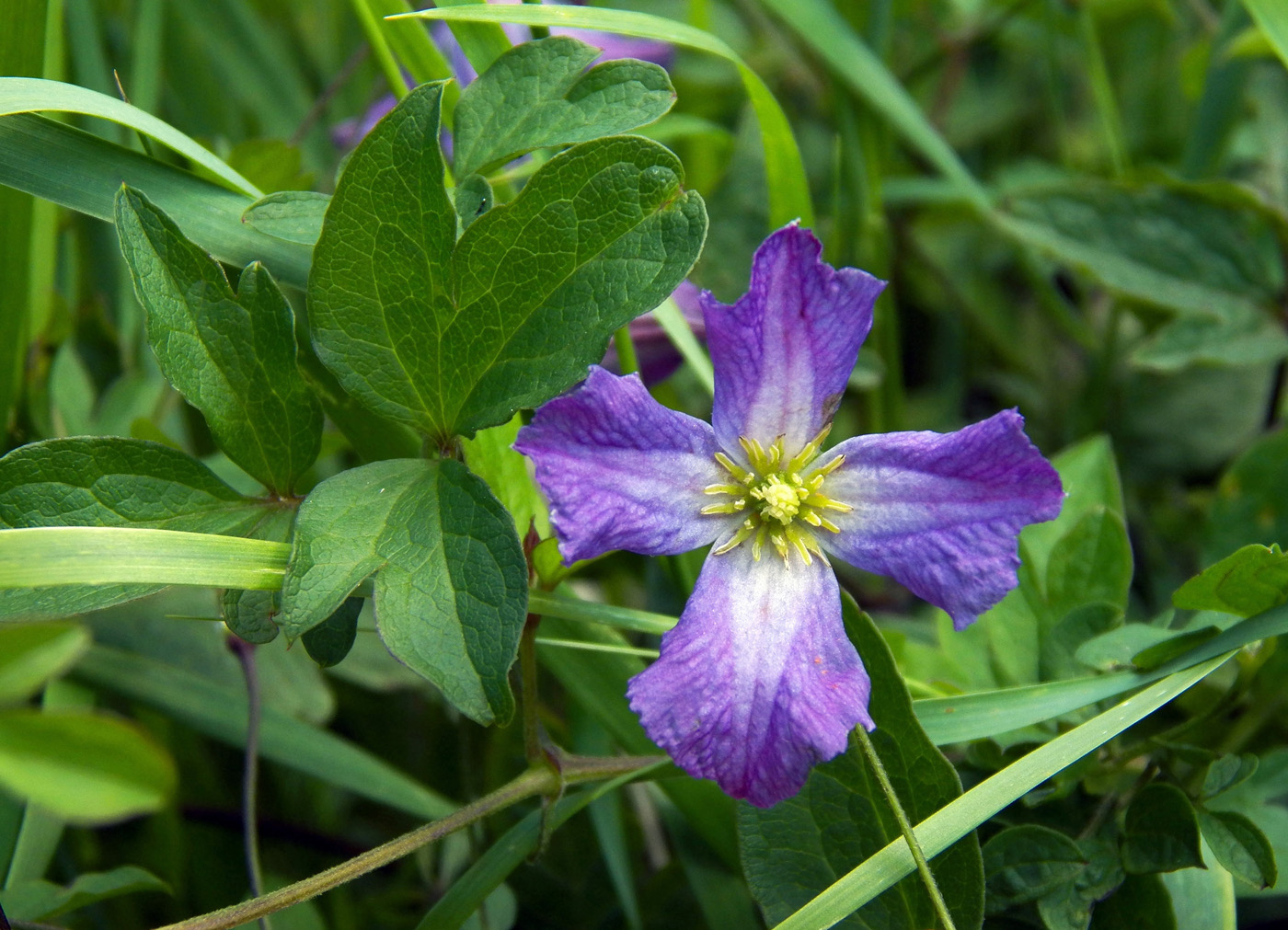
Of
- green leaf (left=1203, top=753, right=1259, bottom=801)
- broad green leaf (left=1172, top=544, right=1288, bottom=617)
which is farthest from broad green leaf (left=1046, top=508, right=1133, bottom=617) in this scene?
green leaf (left=1203, top=753, right=1259, bottom=801)

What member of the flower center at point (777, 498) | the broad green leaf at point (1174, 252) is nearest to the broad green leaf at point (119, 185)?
the flower center at point (777, 498)

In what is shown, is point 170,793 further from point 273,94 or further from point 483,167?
point 273,94

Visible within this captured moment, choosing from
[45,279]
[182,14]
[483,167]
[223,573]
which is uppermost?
[182,14]

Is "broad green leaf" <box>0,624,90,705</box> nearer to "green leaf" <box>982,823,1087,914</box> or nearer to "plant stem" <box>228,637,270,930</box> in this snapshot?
"plant stem" <box>228,637,270,930</box>

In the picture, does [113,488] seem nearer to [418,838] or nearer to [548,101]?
[418,838]

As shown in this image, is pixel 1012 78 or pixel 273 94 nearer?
pixel 273 94

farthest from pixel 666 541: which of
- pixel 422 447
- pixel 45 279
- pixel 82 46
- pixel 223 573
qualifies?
pixel 82 46

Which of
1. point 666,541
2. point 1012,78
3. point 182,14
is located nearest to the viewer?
point 666,541
